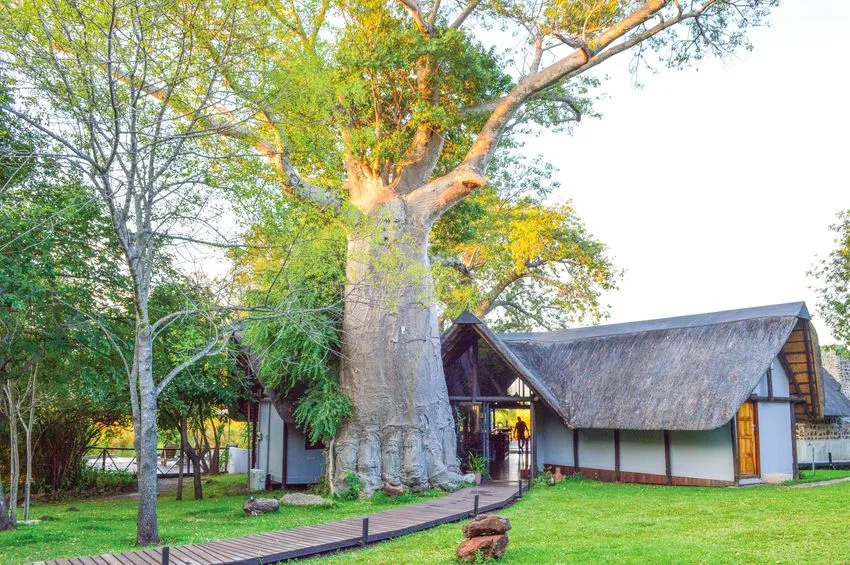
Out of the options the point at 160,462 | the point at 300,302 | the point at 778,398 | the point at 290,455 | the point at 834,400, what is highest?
the point at 300,302

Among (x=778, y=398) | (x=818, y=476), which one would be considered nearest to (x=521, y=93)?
(x=778, y=398)

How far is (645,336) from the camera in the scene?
17.8 metres

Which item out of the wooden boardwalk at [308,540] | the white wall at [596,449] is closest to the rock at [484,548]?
the wooden boardwalk at [308,540]

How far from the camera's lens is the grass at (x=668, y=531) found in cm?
780

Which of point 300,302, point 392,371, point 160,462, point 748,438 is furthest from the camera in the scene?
point 160,462

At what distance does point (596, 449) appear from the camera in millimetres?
17234

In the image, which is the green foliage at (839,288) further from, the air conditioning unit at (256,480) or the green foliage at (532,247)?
the air conditioning unit at (256,480)

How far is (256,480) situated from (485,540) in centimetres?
1055

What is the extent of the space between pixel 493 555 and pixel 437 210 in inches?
363

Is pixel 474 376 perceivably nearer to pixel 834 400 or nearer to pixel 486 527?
pixel 486 527

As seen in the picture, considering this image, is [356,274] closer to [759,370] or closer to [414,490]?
[414,490]

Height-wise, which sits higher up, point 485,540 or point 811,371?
point 811,371

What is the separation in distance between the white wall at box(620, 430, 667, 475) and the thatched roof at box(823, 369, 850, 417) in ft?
19.9

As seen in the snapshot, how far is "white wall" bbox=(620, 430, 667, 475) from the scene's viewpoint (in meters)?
15.9
